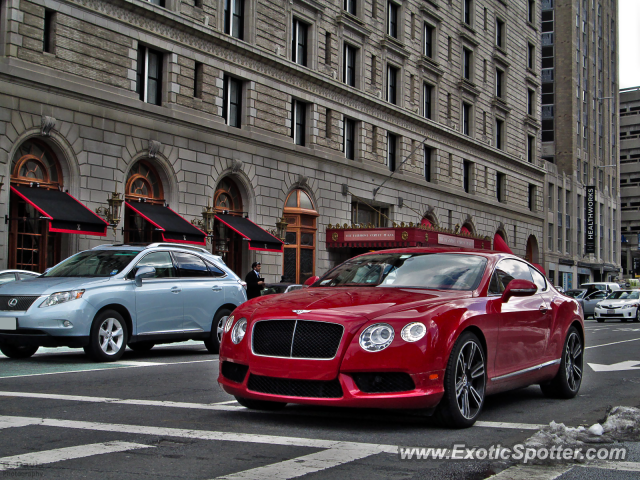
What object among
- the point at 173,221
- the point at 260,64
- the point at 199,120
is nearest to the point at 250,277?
the point at 173,221

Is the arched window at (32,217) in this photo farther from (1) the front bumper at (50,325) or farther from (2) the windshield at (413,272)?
(2) the windshield at (413,272)

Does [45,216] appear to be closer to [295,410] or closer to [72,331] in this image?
[72,331]

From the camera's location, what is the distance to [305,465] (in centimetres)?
469

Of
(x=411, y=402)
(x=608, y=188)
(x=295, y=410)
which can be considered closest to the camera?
(x=411, y=402)

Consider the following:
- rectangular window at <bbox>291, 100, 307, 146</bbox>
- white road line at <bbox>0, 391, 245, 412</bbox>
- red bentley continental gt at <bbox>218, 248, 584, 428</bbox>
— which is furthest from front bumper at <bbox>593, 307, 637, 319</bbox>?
white road line at <bbox>0, 391, 245, 412</bbox>

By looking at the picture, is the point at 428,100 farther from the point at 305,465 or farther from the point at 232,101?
the point at 305,465

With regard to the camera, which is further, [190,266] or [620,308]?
[620,308]

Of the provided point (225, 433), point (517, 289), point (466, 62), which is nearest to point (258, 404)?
point (225, 433)

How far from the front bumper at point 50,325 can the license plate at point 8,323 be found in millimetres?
40

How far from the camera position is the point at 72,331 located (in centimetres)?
1104

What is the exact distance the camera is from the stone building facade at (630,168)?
96.0 metres

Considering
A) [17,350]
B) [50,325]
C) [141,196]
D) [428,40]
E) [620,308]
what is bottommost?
[17,350]

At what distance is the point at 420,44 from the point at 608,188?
43.1 m

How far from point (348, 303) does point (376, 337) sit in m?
0.46
